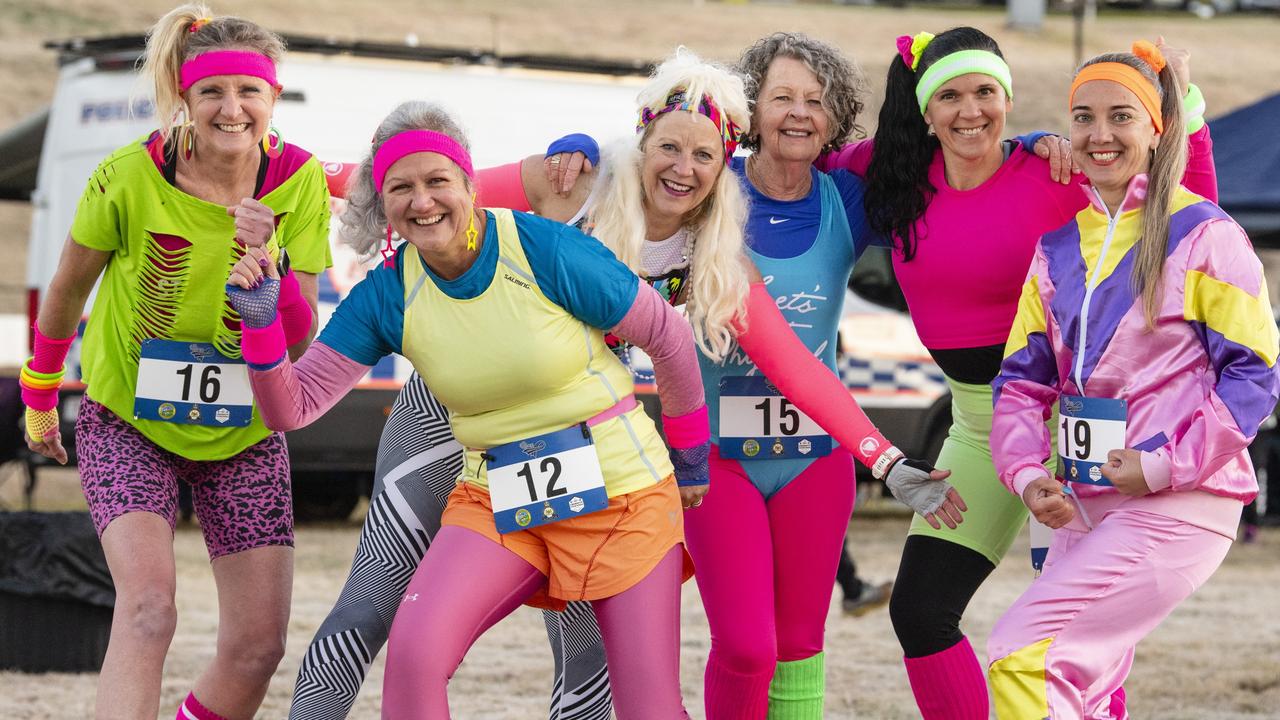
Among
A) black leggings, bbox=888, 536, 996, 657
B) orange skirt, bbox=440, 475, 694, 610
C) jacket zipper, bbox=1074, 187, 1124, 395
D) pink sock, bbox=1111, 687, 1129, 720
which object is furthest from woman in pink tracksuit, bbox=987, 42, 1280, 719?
orange skirt, bbox=440, 475, 694, 610

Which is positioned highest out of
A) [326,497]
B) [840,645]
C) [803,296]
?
[803,296]

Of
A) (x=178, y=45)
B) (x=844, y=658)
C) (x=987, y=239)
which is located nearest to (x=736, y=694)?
(x=987, y=239)

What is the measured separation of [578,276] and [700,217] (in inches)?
20.7

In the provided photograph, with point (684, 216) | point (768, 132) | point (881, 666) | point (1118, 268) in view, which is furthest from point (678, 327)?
point (881, 666)

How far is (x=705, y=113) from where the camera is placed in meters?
3.44

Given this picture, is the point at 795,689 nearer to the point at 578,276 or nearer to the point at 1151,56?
the point at 578,276

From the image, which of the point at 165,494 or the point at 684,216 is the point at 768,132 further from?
the point at 165,494

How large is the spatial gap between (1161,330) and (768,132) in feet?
3.45

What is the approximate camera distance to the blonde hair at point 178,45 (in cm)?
342

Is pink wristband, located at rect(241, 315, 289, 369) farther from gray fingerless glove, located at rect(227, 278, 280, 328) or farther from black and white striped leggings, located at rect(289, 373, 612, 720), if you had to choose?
black and white striped leggings, located at rect(289, 373, 612, 720)

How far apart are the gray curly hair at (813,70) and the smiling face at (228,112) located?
45.2 inches

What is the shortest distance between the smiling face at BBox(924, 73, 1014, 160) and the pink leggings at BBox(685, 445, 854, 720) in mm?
829

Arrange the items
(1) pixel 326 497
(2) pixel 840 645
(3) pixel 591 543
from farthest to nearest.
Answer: (1) pixel 326 497 < (2) pixel 840 645 < (3) pixel 591 543

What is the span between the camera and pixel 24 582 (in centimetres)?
579
